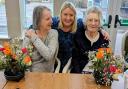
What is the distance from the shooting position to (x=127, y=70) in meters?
1.64

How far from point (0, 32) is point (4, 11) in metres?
0.36

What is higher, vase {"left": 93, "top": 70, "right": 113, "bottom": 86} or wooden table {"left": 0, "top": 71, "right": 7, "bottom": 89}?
vase {"left": 93, "top": 70, "right": 113, "bottom": 86}

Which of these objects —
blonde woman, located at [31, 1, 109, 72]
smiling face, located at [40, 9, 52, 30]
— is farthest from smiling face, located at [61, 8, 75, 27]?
smiling face, located at [40, 9, 52, 30]

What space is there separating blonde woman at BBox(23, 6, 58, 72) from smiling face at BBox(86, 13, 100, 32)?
14.5 inches

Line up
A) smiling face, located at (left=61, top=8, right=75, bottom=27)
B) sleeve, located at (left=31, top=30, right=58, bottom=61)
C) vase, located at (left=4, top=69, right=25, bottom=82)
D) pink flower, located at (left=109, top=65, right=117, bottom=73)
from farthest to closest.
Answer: smiling face, located at (left=61, top=8, right=75, bottom=27), sleeve, located at (left=31, top=30, right=58, bottom=61), vase, located at (left=4, top=69, right=25, bottom=82), pink flower, located at (left=109, top=65, right=117, bottom=73)

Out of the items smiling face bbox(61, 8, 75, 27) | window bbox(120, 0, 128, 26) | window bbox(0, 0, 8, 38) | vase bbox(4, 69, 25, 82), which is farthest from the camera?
window bbox(0, 0, 8, 38)

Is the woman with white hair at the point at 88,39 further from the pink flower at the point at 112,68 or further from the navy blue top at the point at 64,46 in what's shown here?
the pink flower at the point at 112,68

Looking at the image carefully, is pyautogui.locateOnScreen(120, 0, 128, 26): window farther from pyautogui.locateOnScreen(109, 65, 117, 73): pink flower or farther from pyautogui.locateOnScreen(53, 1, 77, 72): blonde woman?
pyautogui.locateOnScreen(109, 65, 117, 73): pink flower

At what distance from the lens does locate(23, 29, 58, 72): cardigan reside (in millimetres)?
2029

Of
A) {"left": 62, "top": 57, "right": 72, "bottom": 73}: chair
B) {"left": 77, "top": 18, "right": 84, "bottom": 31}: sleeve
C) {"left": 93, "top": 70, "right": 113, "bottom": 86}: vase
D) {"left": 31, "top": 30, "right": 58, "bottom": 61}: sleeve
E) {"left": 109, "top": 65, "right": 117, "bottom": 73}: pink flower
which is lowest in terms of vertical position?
{"left": 62, "top": 57, "right": 72, "bottom": 73}: chair

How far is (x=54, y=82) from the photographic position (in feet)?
5.44

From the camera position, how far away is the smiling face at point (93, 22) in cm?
212

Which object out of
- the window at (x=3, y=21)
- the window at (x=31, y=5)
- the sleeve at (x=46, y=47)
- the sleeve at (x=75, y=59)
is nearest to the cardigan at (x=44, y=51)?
the sleeve at (x=46, y=47)

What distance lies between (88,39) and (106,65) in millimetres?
685
